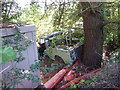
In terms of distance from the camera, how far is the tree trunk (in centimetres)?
287

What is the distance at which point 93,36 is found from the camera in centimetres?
304

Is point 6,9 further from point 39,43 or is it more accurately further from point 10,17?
point 39,43

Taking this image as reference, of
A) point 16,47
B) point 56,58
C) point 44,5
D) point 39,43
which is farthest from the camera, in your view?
point 39,43

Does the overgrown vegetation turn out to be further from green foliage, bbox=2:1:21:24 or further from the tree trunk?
the tree trunk

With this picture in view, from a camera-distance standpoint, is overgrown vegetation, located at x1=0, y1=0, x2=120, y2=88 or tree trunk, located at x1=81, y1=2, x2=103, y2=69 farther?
tree trunk, located at x1=81, y1=2, x2=103, y2=69

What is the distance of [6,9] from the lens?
200 cm

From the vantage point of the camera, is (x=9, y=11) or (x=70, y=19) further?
(x=70, y=19)

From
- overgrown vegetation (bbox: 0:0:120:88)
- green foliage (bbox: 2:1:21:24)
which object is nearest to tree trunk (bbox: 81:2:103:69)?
overgrown vegetation (bbox: 0:0:120:88)

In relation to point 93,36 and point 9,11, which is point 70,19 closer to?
point 93,36

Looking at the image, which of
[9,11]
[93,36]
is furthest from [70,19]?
[9,11]

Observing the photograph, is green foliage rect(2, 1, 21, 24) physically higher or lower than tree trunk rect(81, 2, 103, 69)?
higher

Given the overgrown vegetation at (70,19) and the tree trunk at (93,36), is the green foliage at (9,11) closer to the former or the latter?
the overgrown vegetation at (70,19)

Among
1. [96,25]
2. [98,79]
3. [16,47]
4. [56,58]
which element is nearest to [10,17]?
[16,47]

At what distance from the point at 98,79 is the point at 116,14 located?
1.97 metres
